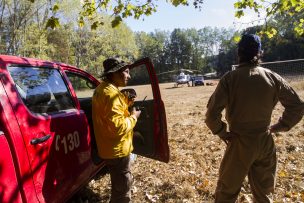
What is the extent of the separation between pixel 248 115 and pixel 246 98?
6.2 inches

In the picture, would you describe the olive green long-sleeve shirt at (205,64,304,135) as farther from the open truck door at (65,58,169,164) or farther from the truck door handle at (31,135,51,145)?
the truck door handle at (31,135,51,145)

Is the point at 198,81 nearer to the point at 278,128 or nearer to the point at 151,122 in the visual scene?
the point at 151,122

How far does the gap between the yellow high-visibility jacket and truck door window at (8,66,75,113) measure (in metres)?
0.58

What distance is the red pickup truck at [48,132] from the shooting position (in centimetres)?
261

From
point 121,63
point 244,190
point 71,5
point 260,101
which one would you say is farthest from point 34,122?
point 71,5

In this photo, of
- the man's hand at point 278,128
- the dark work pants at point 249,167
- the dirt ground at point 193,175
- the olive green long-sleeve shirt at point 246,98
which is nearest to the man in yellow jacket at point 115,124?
the olive green long-sleeve shirt at point 246,98

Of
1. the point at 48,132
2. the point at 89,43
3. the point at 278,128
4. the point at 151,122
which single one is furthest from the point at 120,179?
the point at 89,43

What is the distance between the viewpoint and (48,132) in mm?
3074

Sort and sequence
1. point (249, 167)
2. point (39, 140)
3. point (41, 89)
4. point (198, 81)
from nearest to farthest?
point (39, 140) < point (249, 167) < point (41, 89) < point (198, 81)

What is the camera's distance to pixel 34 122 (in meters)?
2.89

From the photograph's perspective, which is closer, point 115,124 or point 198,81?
point 115,124

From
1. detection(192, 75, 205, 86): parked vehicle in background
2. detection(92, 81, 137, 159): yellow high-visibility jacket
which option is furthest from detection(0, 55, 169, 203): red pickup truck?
detection(192, 75, 205, 86): parked vehicle in background

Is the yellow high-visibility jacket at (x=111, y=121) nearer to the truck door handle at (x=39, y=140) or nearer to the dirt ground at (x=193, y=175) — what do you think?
the truck door handle at (x=39, y=140)

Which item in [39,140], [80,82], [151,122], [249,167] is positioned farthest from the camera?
[80,82]
